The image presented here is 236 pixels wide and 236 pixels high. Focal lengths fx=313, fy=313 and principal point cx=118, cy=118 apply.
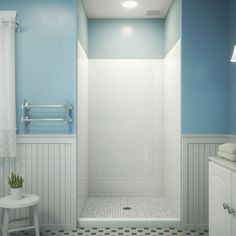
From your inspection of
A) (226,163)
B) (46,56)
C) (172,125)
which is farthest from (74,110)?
(226,163)

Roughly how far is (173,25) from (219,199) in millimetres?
2045

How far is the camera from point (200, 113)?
3.14 meters

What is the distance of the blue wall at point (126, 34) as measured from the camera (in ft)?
13.4

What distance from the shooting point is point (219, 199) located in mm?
2240

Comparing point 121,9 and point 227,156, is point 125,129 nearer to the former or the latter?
point 121,9

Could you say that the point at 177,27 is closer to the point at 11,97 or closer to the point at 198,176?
the point at 198,176

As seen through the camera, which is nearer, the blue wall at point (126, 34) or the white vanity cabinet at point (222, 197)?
the white vanity cabinet at point (222, 197)

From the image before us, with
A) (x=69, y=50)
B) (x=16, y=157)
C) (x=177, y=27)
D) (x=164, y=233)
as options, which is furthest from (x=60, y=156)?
(x=177, y=27)

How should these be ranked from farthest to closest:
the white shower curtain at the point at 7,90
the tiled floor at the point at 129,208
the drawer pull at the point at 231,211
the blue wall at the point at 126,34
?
the blue wall at the point at 126,34 < the tiled floor at the point at 129,208 < the white shower curtain at the point at 7,90 < the drawer pull at the point at 231,211

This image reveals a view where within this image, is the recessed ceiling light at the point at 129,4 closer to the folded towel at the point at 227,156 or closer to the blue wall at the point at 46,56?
the blue wall at the point at 46,56

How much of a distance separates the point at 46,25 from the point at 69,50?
33 centimetres

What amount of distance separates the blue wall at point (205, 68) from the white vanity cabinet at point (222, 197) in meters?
0.78

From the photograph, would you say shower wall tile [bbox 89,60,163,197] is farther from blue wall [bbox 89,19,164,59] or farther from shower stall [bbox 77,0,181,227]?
blue wall [bbox 89,19,164,59]

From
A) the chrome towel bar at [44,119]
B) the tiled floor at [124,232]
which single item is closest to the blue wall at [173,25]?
the chrome towel bar at [44,119]
